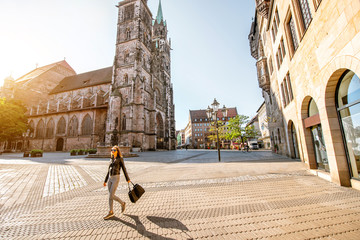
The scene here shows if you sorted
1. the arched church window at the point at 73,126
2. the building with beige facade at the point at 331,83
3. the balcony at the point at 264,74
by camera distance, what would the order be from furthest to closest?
the arched church window at the point at 73,126 → the balcony at the point at 264,74 → the building with beige facade at the point at 331,83

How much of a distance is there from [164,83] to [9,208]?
40.9 m

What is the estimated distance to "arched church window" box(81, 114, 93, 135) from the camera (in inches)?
1263

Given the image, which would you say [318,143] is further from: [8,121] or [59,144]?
[59,144]

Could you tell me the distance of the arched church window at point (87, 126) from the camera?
32.1 metres

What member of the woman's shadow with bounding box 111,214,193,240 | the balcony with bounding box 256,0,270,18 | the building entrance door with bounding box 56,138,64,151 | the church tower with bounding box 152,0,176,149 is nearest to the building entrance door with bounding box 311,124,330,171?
the woman's shadow with bounding box 111,214,193,240

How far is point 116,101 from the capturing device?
2922 centimetres

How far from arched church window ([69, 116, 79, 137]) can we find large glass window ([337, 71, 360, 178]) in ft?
129

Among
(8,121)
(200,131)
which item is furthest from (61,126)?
(200,131)

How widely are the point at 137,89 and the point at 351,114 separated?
29097mm

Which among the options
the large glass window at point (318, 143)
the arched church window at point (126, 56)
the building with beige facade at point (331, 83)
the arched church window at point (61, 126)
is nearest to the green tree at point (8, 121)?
the arched church window at point (61, 126)

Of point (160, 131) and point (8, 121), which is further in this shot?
point (160, 131)

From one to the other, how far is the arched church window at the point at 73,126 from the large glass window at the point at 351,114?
39314mm

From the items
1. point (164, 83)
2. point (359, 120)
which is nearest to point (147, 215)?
point (359, 120)

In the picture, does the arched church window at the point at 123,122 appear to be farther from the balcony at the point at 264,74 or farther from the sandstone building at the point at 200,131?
the sandstone building at the point at 200,131
